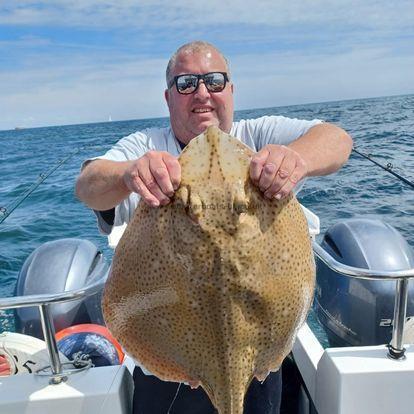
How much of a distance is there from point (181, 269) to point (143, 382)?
3.84 ft

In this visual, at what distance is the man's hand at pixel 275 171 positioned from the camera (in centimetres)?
159

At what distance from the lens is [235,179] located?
1.63 meters

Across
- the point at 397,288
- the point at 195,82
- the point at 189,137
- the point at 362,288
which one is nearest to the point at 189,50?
Answer: the point at 195,82

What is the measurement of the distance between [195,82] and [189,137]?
0.35 m

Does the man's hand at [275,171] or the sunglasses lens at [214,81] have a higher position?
the sunglasses lens at [214,81]

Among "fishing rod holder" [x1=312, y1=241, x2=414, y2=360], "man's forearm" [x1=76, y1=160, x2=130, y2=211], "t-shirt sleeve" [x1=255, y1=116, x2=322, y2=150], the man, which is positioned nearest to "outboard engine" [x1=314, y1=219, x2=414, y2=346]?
"fishing rod holder" [x1=312, y1=241, x2=414, y2=360]

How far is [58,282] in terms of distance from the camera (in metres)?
4.00

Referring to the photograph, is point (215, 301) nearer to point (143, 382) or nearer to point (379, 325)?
point (143, 382)

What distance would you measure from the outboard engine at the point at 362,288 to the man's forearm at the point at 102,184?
2489mm

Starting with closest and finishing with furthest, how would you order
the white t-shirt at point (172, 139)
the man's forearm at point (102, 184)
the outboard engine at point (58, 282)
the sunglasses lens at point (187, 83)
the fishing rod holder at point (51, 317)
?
the man's forearm at point (102, 184) → the fishing rod holder at point (51, 317) → the sunglasses lens at point (187, 83) → the white t-shirt at point (172, 139) → the outboard engine at point (58, 282)

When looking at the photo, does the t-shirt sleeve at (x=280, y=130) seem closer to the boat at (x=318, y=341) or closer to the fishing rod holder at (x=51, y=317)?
the boat at (x=318, y=341)

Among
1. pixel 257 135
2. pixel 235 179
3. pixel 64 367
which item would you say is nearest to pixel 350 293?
pixel 257 135

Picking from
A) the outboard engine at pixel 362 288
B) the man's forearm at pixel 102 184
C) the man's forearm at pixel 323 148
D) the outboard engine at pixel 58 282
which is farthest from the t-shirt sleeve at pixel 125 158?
the outboard engine at pixel 362 288

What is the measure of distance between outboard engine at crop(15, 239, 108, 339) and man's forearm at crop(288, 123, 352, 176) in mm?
2313
